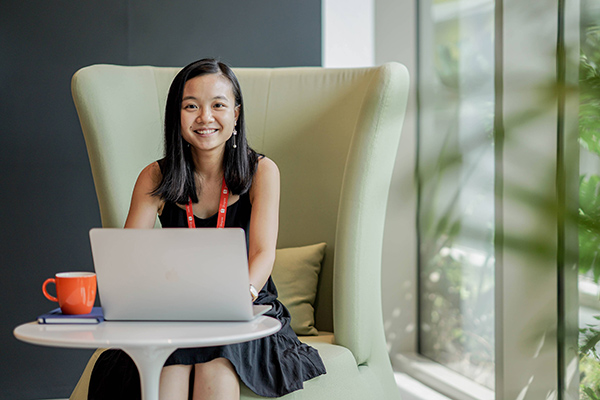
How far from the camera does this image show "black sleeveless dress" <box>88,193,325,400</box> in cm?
126

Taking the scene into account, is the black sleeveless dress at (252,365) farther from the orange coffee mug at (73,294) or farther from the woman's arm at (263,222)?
the orange coffee mug at (73,294)

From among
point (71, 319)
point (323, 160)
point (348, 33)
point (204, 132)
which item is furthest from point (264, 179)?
point (348, 33)

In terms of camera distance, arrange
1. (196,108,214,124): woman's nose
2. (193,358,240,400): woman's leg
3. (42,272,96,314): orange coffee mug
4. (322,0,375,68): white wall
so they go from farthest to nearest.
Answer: (322,0,375,68): white wall, (196,108,214,124): woman's nose, (193,358,240,400): woman's leg, (42,272,96,314): orange coffee mug

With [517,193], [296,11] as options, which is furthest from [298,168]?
[517,193]

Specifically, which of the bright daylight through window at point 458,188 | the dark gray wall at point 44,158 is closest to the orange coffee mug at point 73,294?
the bright daylight through window at point 458,188

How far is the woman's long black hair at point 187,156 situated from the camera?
5.08 feet

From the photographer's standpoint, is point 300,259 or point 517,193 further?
point 300,259

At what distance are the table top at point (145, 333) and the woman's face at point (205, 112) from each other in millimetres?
611

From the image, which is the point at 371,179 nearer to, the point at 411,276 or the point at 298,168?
the point at 298,168

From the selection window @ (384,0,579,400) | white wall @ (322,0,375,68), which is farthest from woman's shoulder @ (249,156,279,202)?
white wall @ (322,0,375,68)

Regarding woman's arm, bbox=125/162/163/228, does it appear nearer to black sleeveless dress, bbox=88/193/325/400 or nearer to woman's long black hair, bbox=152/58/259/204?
woman's long black hair, bbox=152/58/259/204

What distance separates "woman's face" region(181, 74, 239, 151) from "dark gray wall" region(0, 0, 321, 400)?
1.12 metres

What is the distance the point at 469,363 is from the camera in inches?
95.0

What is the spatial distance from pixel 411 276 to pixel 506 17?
1.47 metres
